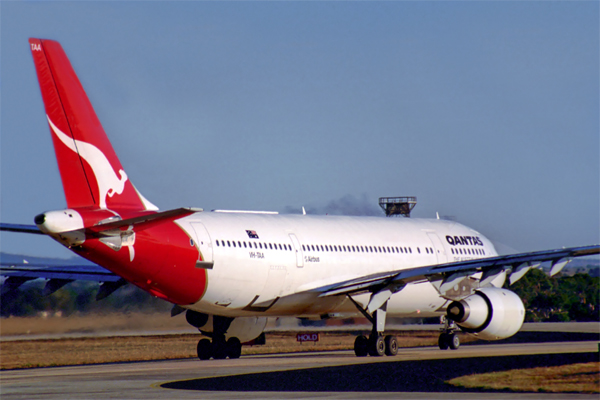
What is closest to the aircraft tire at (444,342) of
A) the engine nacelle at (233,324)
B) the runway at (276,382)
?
the engine nacelle at (233,324)

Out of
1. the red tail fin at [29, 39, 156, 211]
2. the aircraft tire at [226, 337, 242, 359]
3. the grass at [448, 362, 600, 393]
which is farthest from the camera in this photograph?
the aircraft tire at [226, 337, 242, 359]

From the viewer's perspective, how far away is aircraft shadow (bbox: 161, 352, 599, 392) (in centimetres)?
1736

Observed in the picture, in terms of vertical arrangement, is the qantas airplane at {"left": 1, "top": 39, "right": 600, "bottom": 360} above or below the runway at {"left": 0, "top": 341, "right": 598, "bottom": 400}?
above

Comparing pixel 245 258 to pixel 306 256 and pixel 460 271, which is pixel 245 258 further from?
pixel 460 271

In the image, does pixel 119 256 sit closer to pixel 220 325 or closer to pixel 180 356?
pixel 220 325

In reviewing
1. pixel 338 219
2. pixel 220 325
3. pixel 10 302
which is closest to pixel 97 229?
pixel 220 325

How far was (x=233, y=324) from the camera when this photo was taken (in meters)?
29.0

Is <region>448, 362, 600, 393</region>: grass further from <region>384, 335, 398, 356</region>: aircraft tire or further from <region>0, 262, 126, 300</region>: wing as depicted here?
<region>0, 262, 126, 300</region>: wing

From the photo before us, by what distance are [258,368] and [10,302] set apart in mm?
19177

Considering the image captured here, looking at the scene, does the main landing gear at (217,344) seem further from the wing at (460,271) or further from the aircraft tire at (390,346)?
the aircraft tire at (390,346)

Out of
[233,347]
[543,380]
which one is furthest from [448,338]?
[543,380]

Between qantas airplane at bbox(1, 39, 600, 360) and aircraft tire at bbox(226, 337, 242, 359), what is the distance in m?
0.03

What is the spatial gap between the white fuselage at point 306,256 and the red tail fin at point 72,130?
122 inches

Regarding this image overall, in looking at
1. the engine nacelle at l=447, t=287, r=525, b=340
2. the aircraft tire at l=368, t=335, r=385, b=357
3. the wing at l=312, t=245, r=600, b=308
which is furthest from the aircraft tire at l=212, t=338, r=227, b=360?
the engine nacelle at l=447, t=287, r=525, b=340
